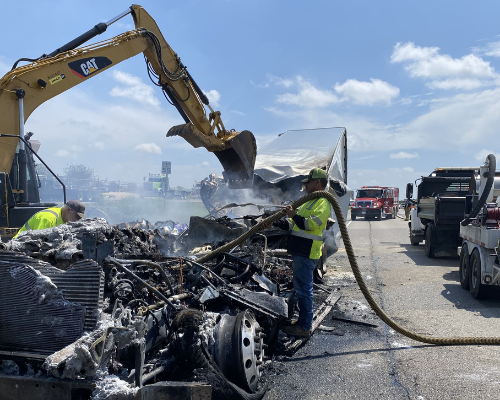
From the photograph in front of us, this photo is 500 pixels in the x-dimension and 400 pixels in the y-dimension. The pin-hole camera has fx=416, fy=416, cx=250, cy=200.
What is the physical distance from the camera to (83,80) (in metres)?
7.88

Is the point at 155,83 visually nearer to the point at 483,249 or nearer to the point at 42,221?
the point at 42,221

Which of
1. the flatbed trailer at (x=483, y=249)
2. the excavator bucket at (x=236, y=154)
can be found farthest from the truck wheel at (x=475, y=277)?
the excavator bucket at (x=236, y=154)

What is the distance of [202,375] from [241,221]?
16.2ft

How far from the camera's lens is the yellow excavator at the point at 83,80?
270 inches

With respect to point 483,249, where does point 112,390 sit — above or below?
below

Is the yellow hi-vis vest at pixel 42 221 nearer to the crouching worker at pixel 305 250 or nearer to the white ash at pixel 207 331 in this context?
the white ash at pixel 207 331

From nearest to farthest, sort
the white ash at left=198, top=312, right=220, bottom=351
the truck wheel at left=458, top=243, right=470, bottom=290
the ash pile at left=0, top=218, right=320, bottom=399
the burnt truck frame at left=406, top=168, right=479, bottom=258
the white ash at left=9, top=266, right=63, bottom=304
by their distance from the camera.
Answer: the ash pile at left=0, top=218, right=320, bottom=399 < the white ash at left=9, top=266, right=63, bottom=304 < the white ash at left=198, top=312, right=220, bottom=351 < the truck wheel at left=458, top=243, right=470, bottom=290 < the burnt truck frame at left=406, top=168, right=479, bottom=258

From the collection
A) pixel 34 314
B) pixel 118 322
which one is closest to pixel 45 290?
pixel 34 314

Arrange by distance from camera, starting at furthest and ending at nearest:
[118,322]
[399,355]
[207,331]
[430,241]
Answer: [430,241]
[399,355]
[207,331]
[118,322]

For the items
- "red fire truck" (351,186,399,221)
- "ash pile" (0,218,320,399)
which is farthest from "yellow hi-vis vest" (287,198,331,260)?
"red fire truck" (351,186,399,221)

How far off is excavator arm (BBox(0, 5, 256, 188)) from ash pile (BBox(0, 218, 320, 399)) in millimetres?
3805

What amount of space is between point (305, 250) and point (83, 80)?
5740mm

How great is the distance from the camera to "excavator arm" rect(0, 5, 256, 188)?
6.96 metres

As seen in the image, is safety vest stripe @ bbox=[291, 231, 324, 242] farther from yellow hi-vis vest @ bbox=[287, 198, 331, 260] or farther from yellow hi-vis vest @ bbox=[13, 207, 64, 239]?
yellow hi-vis vest @ bbox=[13, 207, 64, 239]
